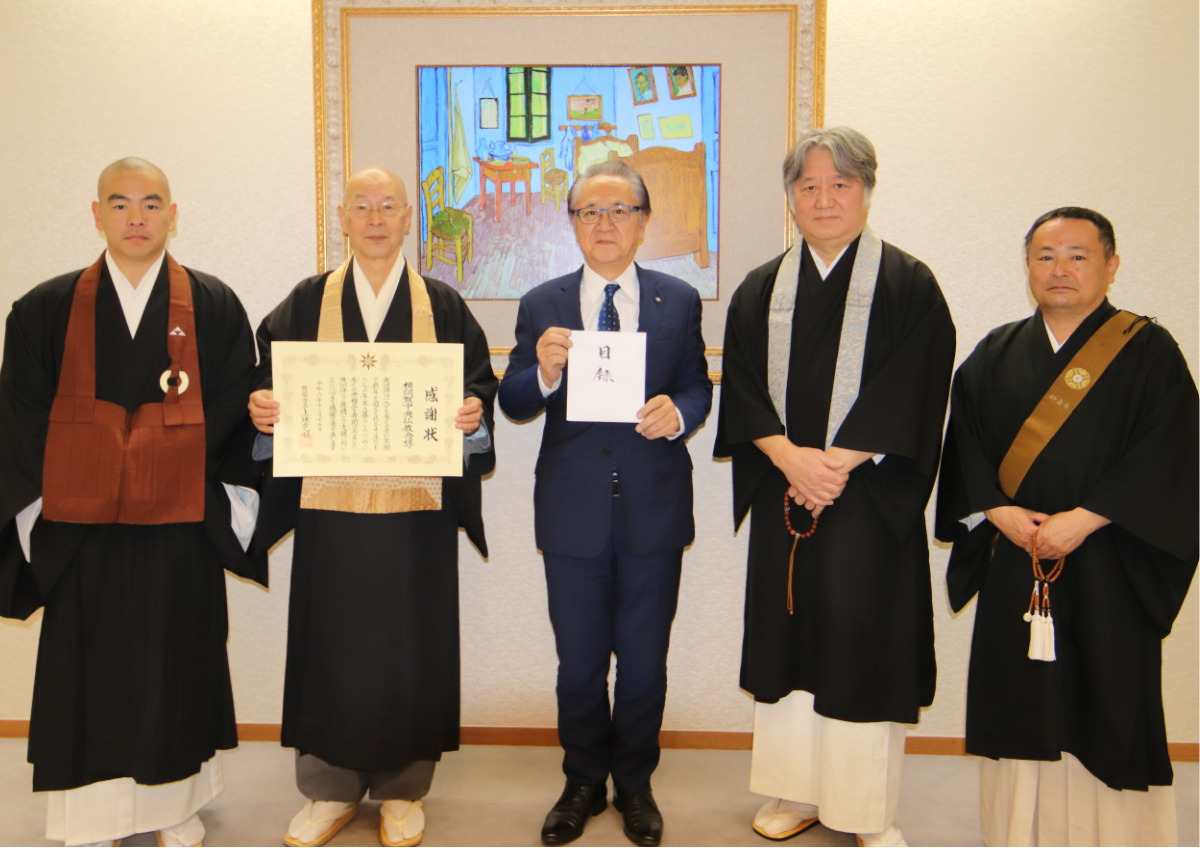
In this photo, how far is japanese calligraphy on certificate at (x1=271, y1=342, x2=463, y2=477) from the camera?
2.32m

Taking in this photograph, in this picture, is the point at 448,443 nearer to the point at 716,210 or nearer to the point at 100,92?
the point at 716,210

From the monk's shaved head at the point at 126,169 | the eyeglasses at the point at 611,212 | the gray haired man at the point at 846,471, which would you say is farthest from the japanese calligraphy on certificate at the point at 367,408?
the gray haired man at the point at 846,471

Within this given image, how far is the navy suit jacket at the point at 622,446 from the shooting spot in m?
2.45

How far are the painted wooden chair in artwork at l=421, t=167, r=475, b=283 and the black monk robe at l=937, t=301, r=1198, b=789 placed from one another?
1.93 metres

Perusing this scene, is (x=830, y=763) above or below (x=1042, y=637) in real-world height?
below

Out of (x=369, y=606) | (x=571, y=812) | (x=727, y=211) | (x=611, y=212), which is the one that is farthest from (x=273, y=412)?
(x=727, y=211)

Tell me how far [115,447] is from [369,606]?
81 cm

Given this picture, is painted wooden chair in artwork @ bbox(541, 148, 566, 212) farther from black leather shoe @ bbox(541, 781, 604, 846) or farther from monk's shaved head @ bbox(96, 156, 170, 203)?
black leather shoe @ bbox(541, 781, 604, 846)

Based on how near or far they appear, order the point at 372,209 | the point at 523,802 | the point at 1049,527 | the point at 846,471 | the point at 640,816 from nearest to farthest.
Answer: the point at 1049,527
the point at 846,471
the point at 372,209
the point at 640,816
the point at 523,802

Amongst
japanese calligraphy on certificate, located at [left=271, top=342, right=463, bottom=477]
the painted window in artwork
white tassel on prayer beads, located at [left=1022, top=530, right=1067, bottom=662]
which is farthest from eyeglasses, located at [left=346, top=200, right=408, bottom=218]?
white tassel on prayer beads, located at [left=1022, top=530, right=1067, bottom=662]

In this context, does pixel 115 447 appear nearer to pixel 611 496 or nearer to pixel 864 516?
pixel 611 496

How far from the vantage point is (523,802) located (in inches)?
111

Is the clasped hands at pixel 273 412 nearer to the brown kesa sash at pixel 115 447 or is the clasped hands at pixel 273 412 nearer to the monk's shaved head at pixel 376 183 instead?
the brown kesa sash at pixel 115 447

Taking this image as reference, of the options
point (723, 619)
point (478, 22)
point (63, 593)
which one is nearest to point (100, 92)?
point (478, 22)
